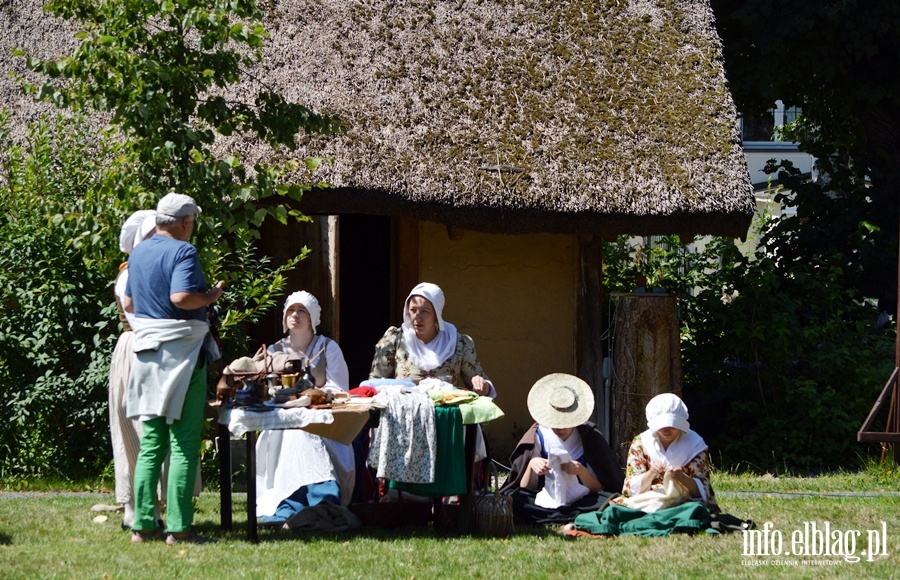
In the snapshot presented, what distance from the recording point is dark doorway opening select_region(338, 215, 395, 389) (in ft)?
35.3

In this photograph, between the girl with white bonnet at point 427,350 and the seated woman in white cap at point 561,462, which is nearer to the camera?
the seated woman in white cap at point 561,462

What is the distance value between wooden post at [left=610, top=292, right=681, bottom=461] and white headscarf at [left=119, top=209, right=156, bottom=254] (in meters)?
3.71

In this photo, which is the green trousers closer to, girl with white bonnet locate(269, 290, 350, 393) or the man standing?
the man standing

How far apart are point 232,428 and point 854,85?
23.0ft

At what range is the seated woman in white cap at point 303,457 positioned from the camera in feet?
19.4

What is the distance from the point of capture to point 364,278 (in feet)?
35.9

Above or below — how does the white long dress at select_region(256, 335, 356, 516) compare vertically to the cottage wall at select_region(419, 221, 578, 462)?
below

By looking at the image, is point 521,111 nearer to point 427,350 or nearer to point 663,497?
point 427,350

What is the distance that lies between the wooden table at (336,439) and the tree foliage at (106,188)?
109 cm

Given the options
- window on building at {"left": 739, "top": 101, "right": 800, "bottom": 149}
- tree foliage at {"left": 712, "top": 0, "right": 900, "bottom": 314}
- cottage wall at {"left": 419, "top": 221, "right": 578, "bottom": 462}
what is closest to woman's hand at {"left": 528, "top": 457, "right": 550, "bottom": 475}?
cottage wall at {"left": 419, "top": 221, "right": 578, "bottom": 462}

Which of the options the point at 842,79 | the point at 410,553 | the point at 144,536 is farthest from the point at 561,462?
the point at 842,79

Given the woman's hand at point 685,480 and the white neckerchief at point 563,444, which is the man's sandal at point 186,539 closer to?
the white neckerchief at point 563,444

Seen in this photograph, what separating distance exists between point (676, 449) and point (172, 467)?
2.39 meters

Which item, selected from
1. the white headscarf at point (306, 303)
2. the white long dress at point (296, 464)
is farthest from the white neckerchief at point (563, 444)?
the white headscarf at point (306, 303)
